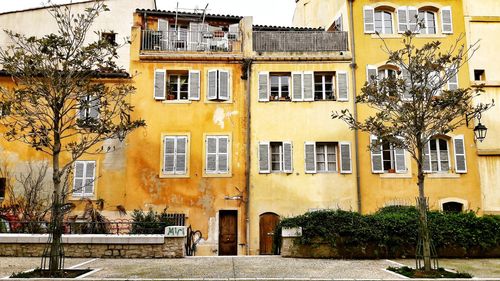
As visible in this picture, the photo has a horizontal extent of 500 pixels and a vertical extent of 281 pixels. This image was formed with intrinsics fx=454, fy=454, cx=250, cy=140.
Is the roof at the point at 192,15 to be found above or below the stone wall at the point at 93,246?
above

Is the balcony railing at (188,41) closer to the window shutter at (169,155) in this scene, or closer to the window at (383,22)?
the window shutter at (169,155)

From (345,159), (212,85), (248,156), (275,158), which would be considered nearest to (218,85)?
(212,85)

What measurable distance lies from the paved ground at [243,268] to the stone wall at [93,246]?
478mm

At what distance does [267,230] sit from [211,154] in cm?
381

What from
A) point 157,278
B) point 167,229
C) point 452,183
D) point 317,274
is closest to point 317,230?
point 317,274

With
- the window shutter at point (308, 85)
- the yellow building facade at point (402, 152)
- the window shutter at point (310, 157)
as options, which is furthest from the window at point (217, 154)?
the yellow building facade at point (402, 152)

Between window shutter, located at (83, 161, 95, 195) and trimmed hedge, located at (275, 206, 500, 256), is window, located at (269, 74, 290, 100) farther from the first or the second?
window shutter, located at (83, 161, 95, 195)

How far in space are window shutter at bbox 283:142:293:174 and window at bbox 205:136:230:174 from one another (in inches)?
90.4

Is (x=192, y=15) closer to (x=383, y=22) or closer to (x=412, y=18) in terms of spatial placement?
(x=383, y=22)

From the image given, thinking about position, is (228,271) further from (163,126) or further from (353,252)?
(163,126)

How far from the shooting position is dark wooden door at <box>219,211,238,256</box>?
Answer: 59.0ft

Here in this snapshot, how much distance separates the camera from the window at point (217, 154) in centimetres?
1847

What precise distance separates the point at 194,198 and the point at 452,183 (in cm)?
1041

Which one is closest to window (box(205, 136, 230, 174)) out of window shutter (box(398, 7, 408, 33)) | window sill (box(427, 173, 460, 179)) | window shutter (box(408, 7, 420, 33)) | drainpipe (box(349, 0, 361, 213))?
drainpipe (box(349, 0, 361, 213))
